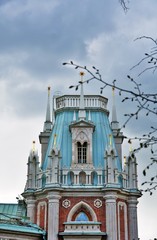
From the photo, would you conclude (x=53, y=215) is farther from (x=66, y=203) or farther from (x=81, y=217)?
(x=81, y=217)

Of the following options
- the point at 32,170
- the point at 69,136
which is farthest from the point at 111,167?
the point at 32,170

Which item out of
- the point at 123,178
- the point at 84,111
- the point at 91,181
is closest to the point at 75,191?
the point at 91,181

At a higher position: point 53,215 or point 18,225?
point 53,215

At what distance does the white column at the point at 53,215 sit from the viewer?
124 ft

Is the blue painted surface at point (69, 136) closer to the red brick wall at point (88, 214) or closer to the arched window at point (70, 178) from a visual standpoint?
the arched window at point (70, 178)

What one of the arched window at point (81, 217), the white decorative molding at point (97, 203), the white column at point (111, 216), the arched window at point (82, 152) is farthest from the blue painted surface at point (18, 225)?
the arched window at point (82, 152)

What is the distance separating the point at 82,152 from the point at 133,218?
6766mm

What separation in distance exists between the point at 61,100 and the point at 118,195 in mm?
10247

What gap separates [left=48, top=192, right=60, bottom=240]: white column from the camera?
37.9 m

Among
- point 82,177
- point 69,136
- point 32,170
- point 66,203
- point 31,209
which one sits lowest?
point 31,209

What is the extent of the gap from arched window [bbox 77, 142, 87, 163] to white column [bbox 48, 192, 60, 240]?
3735 mm

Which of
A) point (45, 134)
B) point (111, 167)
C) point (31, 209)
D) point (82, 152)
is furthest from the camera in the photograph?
point (45, 134)

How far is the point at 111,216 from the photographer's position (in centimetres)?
3859

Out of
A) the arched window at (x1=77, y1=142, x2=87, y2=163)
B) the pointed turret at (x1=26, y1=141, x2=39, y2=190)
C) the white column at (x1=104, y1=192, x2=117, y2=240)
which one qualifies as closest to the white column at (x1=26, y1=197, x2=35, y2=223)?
the pointed turret at (x1=26, y1=141, x2=39, y2=190)
